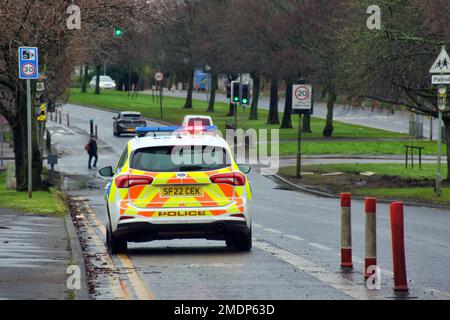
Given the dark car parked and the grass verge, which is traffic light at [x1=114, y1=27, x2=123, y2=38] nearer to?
the grass verge

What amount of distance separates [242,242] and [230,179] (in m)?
1.14

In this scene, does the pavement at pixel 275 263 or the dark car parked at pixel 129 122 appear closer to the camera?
the pavement at pixel 275 263

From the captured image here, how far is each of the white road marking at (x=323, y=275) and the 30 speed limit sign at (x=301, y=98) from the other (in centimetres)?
2532

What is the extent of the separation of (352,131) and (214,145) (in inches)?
2450

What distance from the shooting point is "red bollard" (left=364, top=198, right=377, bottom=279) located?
1327cm

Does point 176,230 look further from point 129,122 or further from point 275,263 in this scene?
point 129,122

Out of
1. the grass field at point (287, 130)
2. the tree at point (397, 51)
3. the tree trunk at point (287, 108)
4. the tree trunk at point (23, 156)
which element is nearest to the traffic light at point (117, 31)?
the tree trunk at point (23, 156)

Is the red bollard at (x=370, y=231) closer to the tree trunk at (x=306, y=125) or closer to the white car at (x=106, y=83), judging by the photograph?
the tree trunk at (x=306, y=125)

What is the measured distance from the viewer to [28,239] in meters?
18.3

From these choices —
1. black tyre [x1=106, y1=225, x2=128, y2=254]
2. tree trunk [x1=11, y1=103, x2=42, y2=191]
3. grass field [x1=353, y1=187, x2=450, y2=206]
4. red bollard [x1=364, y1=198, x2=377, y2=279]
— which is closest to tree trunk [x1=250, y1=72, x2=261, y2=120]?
grass field [x1=353, y1=187, x2=450, y2=206]

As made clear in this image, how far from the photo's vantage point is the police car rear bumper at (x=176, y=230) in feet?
52.9

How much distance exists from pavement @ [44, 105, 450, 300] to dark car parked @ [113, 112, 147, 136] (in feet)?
144
